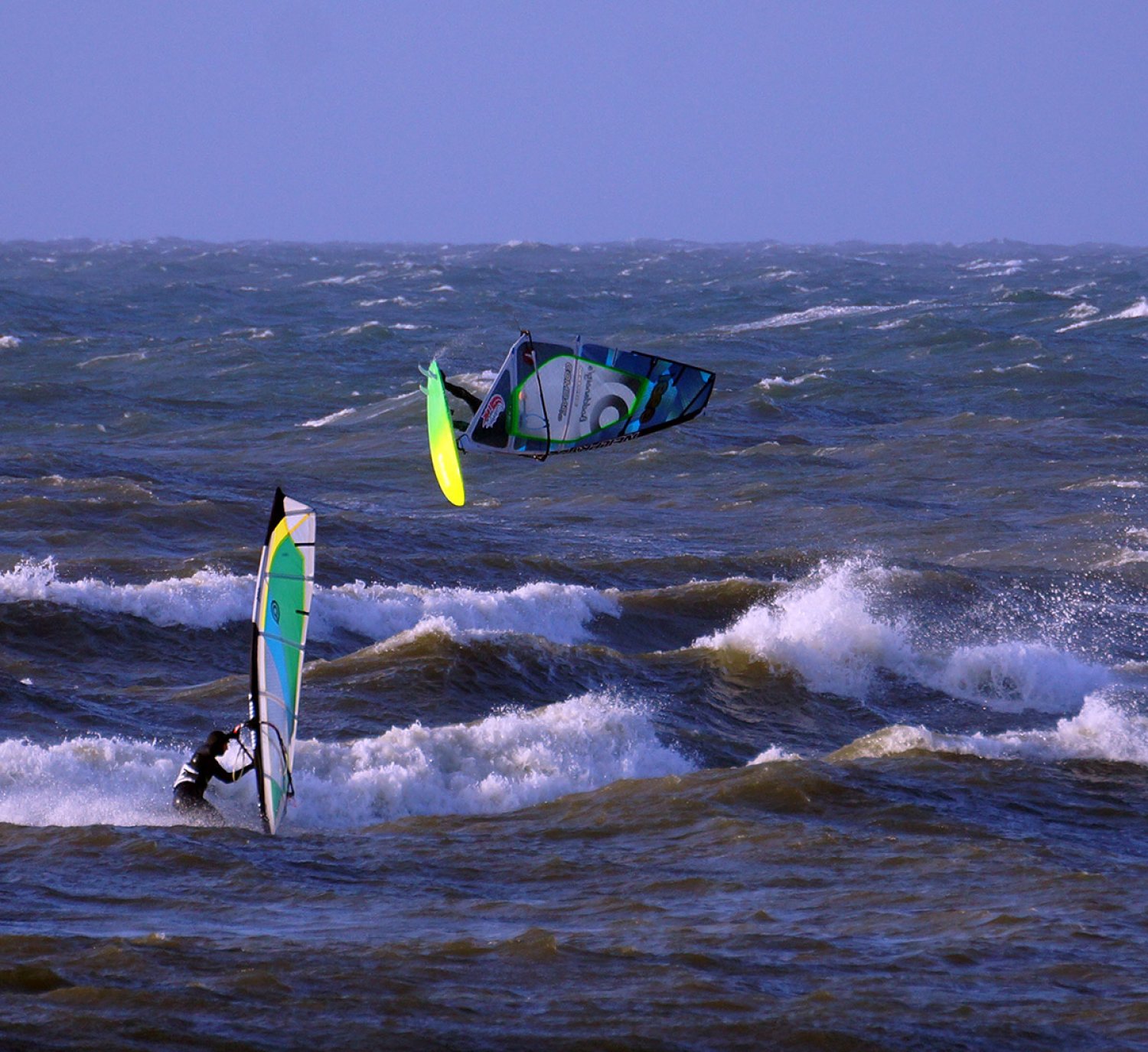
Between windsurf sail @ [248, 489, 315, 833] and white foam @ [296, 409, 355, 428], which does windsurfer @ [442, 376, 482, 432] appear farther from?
white foam @ [296, 409, 355, 428]

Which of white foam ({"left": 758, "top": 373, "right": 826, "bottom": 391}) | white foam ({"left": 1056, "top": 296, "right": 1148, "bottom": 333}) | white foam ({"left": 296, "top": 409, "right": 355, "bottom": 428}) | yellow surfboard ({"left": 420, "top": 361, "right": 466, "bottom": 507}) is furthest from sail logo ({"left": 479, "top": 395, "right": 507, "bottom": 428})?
white foam ({"left": 1056, "top": 296, "right": 1148, "bottom": 333})

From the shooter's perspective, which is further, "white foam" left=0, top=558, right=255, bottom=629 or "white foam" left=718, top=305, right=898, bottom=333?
"white foam" left=718, top=305, right=898, bottom=333

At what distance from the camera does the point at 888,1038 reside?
6.69 meters

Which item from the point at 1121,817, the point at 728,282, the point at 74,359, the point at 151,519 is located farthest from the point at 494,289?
the point at 1121,817

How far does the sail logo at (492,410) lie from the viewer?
39.4 ft

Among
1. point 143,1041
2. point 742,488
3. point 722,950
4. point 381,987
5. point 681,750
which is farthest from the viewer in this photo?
point 742,488

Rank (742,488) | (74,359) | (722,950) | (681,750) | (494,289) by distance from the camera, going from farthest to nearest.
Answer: (494,289) → (74,359) → (742,488) → (681,750) → (722,950)

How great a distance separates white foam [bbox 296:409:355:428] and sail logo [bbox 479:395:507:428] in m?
19.8

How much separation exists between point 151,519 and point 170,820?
34.7 ft

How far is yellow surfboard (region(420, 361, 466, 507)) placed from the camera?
1102cm

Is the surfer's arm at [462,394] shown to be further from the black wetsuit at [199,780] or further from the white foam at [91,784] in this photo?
the black wetsuit at [199,780]

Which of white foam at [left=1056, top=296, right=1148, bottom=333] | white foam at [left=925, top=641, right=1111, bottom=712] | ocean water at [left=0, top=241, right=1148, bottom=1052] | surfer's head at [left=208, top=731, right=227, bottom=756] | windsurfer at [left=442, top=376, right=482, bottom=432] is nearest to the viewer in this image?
ocean water at [left=0, top=241, right=1148, bottom=1052]

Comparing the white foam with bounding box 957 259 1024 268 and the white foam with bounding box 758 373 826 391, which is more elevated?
the white foam with bounding box 957 259 1024 268

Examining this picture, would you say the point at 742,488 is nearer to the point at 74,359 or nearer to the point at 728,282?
the point at 74,359
